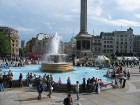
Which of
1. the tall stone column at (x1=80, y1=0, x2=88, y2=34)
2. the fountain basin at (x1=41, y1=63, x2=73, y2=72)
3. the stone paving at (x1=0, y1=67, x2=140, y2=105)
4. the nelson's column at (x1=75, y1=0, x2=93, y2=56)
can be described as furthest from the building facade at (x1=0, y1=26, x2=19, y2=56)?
the stone paving at (x1=0, y1=67, x2=140, y2=105)

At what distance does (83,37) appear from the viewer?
95.4 m

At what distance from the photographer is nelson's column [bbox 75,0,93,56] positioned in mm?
95375

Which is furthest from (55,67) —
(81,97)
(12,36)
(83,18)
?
(12,36)

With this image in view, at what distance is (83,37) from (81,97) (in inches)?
2755

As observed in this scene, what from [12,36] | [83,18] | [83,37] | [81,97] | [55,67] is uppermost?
[12,36]

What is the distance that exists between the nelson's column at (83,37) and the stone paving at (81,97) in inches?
2594

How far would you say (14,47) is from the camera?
18750cm

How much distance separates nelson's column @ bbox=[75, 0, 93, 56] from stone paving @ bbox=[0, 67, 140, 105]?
65.9 meters

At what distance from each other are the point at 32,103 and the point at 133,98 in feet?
25.6

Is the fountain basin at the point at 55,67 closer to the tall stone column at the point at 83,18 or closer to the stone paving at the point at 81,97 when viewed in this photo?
the stone paving at the point at 81,97

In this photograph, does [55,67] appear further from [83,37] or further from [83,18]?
[83,18]

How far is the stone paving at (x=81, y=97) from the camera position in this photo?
23.4 metres

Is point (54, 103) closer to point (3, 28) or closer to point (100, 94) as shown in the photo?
point (100, 94)

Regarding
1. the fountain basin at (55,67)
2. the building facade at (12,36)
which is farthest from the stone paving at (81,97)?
the building facade at (12,36)
